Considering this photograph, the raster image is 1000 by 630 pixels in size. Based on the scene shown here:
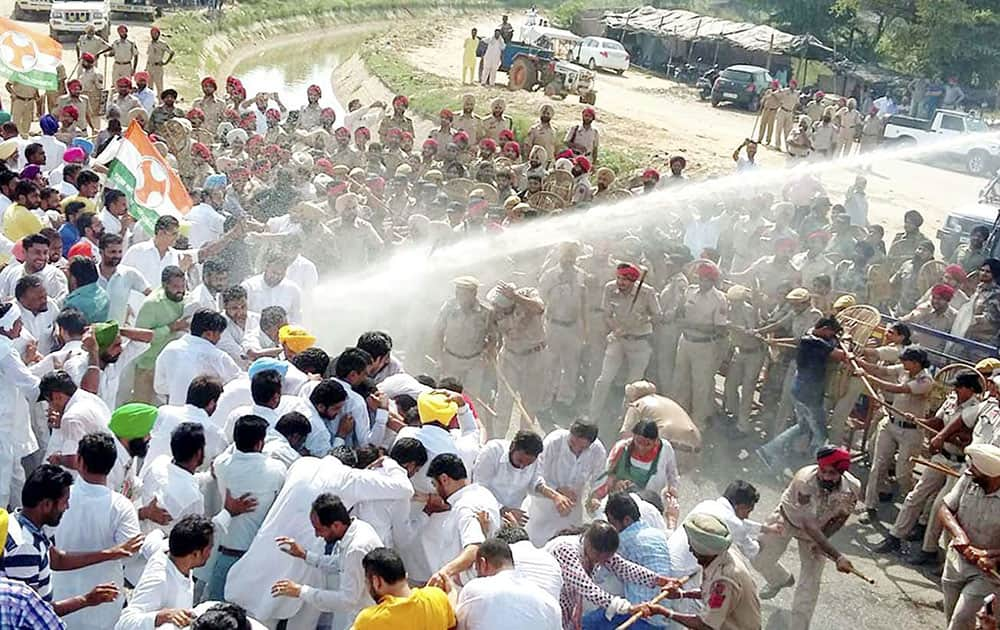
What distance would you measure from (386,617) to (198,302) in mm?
4586

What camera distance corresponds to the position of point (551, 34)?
3803 cm

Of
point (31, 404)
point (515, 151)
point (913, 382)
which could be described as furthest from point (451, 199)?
point (31, 404)

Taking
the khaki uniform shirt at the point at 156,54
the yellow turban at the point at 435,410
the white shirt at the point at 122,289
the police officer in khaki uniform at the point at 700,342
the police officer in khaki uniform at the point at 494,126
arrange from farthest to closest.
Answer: the khaki uniform shirt at the point at 156,54 < the police officer in khaki uniform at the point at 494,126 < the police officer in khaki uniform at the point at 700,342 < the white shirt at the point at 122,289 < the yellow turban at the point at 435,410

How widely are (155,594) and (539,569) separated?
1.82 metres

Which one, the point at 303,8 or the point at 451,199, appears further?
the point at 303,8

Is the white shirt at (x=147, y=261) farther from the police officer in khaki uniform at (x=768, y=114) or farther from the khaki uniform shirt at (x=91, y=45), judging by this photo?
the police officer in khaki uniform at (x=768, y=114)

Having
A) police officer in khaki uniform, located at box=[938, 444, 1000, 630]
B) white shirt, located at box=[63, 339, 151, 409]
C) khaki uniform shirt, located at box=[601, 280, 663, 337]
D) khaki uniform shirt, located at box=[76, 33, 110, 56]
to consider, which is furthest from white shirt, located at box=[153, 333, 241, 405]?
khaki uniform shirt, located at box=[76, 33, 110, 56]

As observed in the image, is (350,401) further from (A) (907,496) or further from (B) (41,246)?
(A) (907,496)

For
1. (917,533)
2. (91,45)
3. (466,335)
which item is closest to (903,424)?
(917,533)

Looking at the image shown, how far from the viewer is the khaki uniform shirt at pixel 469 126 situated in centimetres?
1756

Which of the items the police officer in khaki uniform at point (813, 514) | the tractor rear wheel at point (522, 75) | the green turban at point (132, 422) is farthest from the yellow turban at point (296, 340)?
the tractor rear wheel at point (522, 75)

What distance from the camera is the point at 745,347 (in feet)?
34.8

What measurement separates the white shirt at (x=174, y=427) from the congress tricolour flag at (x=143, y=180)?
413 centimetres

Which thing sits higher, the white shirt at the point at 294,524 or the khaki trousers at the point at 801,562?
the white shirt at the point at 294,524
